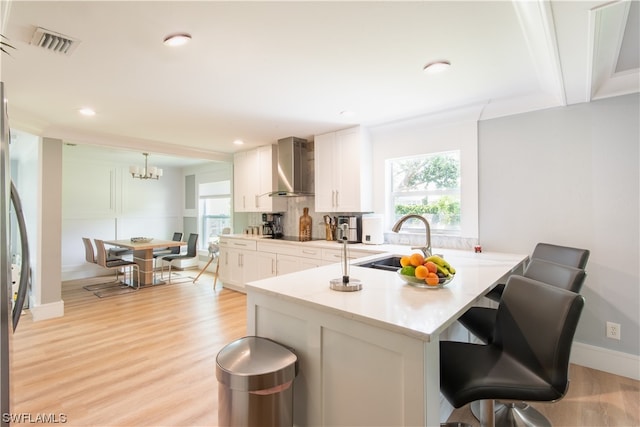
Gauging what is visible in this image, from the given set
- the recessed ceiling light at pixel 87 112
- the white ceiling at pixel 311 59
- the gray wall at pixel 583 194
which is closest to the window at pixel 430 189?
the gray wall at pixel 583 194

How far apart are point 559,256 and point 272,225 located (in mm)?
3691

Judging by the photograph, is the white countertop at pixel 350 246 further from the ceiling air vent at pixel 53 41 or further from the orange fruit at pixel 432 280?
the ceiling air vent at pixel 53 41

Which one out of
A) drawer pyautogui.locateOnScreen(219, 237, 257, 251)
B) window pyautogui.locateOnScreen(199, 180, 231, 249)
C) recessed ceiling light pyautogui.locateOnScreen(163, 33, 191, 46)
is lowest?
drawer pyautogui.locateOnScreen(219, 237, 257, 251)

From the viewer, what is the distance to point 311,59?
2.02m

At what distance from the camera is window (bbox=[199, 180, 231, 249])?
21.1ft

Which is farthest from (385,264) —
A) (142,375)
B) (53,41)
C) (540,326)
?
(53,41)

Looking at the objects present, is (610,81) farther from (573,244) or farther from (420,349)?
(420,349)

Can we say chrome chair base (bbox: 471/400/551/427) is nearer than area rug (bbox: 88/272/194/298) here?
Yes

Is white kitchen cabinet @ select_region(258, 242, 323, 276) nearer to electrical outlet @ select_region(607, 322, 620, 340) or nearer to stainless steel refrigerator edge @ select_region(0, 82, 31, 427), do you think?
electrical outlet @ select_region(607, 322, 620, 340)

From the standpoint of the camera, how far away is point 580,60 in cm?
192

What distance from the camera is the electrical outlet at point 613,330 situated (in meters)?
2.41

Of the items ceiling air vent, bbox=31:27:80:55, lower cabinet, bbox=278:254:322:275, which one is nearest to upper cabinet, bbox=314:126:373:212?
lower cabinet, bbox=278:254:322:275

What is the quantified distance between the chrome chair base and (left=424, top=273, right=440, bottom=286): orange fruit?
876mm

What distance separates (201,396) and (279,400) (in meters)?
1.08
